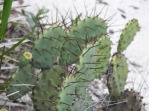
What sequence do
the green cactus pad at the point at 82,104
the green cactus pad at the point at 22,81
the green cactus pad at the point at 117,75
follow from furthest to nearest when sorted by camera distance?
the green cactus pad at the point at 117,75 → the green cactus pad at the point at 22,81 → the green cactus pad at the point at 82,104

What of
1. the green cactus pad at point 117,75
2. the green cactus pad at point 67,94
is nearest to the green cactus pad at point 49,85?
the green cactus pad at point 67,94

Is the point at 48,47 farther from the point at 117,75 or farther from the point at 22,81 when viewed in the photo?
the point at 117,75

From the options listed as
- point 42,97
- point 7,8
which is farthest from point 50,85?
point 7,8

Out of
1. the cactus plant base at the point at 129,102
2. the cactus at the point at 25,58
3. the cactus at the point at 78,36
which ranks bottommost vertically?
the cactus plant base at the point at 129,102

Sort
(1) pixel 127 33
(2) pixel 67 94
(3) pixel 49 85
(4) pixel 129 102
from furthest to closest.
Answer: (1) pixel 127 33, (4) pixel 129 102, (3) pixel 49 85, (2) pixel 67 94

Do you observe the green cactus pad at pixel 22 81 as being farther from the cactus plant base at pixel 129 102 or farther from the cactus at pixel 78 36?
the cactus plant base at pixel 129 102

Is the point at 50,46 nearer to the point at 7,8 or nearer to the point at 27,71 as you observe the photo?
Result: the point at 27,71

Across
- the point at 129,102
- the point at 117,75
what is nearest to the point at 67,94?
the point at 129,102
